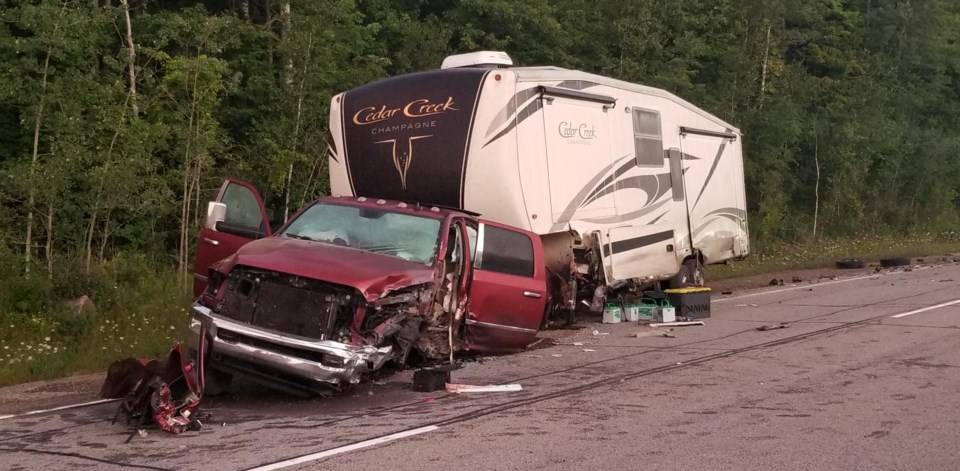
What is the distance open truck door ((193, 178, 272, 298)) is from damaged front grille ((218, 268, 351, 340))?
2325 millimetres

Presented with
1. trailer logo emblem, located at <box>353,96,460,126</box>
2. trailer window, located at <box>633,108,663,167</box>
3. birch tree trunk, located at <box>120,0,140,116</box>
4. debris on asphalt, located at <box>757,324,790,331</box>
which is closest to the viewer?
trailer logo emblem, located at <box>353,96,460,126</box>

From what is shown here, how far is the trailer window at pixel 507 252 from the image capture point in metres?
11.0

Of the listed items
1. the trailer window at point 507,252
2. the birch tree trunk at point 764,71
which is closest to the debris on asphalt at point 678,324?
the trailer window at point 507,252

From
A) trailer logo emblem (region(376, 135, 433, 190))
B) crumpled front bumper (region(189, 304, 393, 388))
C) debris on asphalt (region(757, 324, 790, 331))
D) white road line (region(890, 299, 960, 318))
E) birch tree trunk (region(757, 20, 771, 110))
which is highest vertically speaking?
birch tree trunk (region(757, 20, 771, 110))

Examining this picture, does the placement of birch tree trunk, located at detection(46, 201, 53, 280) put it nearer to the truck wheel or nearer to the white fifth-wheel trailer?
the white fifth-wheel trailer

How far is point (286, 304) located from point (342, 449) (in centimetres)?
203

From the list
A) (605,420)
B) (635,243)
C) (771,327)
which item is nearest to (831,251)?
(635,243)

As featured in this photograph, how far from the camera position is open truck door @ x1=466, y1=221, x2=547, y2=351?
10.6 meters

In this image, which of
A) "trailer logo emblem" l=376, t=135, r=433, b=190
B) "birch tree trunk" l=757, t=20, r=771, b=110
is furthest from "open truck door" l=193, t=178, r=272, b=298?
"birch tree trunk" l=757, t=20, r=771, b=110

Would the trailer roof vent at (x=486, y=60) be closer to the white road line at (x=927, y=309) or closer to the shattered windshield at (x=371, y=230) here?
the shattered windshield at (x=371, y=230)

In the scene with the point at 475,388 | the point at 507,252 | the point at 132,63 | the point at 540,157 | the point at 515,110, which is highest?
the point at 132,63

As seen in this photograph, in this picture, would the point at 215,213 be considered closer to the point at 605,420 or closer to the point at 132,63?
the point at 605,420

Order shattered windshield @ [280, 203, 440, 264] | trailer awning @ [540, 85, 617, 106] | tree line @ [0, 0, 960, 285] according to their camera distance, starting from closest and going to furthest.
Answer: shattered windshield @ [280, 203, 440, 264] → trailer awning @ [540, 85, 617, 106] → tree line @ [0, 0, 960, 285]

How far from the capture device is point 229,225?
36.9 ft
